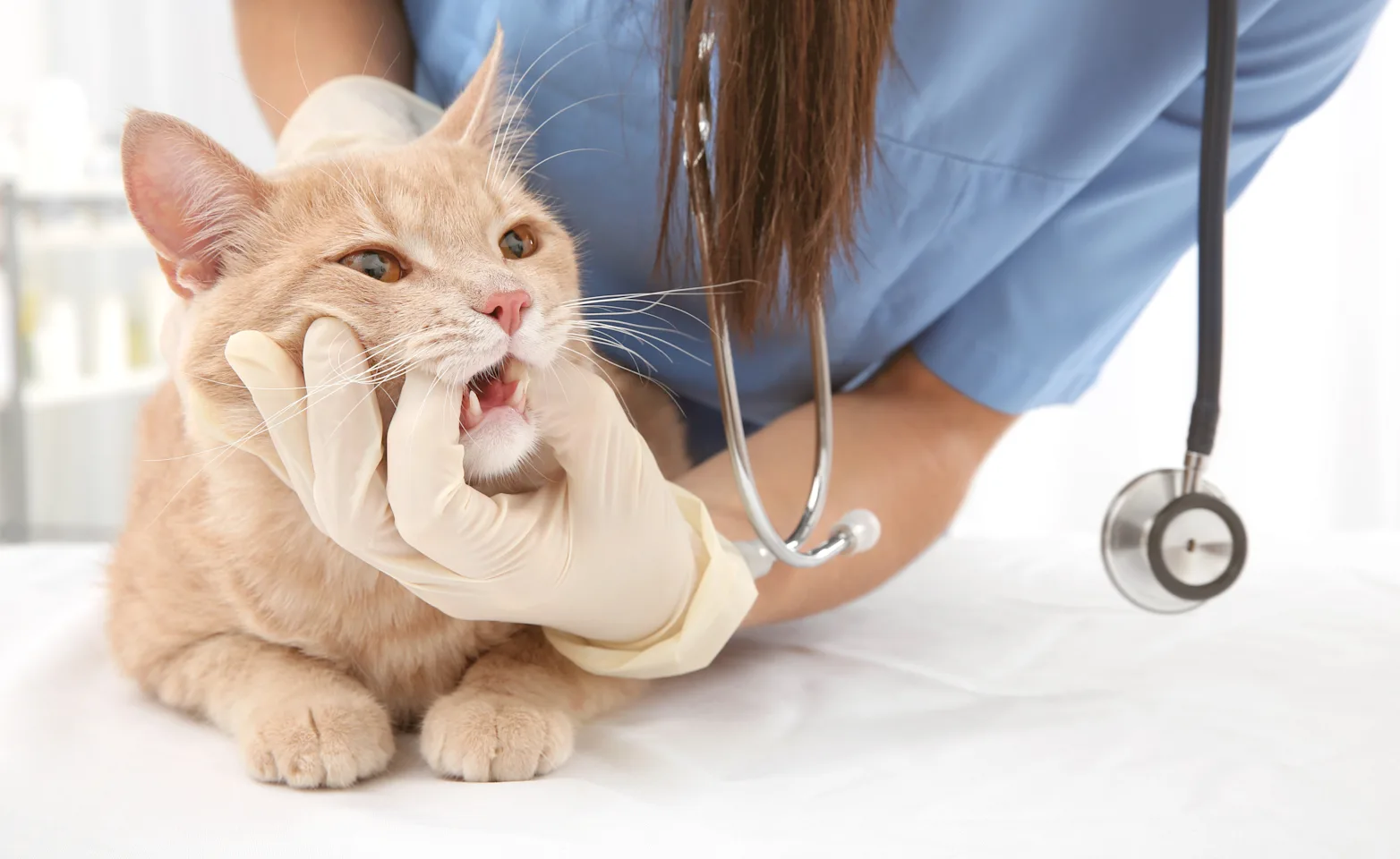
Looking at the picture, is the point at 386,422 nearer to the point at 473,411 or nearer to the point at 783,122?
the point at 473,411

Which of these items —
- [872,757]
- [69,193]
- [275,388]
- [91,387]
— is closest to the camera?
[275,388]

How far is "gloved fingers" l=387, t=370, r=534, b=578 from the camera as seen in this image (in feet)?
2.05

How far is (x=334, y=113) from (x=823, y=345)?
0.47 m

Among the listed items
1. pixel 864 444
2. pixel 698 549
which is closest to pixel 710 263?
pixel 698 549

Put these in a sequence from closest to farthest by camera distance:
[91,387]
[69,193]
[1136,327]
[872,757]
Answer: [872,757], [1136,327], [69,193], [91,387]

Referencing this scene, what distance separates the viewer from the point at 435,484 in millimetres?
631

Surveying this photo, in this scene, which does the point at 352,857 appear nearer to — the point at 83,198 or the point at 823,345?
the point at 823,345

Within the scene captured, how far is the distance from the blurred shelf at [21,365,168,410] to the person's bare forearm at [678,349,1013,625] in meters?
1.67

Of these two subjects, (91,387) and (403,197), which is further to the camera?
(91,387)

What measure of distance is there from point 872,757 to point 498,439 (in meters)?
0.33

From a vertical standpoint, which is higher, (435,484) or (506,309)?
(506,309)

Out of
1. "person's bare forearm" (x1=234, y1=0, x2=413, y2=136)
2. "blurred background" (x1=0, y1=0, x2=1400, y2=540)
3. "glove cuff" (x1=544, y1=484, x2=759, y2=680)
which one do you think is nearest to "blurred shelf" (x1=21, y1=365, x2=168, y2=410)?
"blurred background" (x1=0, y1=0, x2=1400, y2=540)

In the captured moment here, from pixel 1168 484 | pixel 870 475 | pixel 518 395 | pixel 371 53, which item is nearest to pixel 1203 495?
pixel 1168 484

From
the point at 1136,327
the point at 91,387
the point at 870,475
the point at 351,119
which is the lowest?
the point at 91,387
